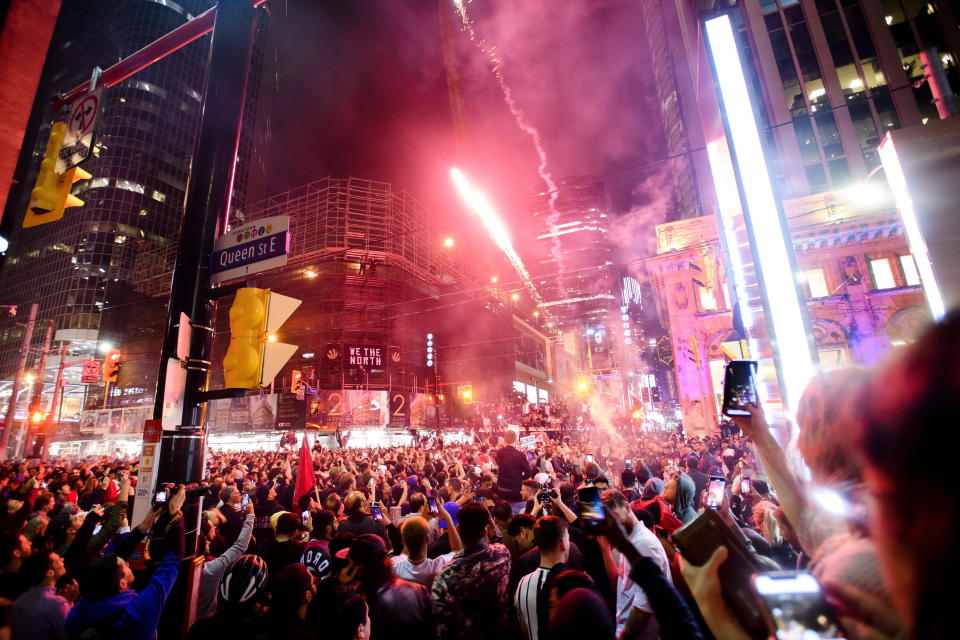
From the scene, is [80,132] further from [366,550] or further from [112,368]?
[366,550]

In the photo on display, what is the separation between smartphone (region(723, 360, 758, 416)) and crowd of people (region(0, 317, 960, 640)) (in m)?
0.06

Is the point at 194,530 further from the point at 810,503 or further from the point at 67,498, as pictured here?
the point at 67,498

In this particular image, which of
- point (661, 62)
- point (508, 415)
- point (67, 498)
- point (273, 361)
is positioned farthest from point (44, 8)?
point (661, 62)

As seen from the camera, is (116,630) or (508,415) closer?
(116,630)

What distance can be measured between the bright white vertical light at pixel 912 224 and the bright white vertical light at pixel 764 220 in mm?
2528

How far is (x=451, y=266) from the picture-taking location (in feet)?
175

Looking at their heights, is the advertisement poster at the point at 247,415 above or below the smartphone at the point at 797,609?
A: above

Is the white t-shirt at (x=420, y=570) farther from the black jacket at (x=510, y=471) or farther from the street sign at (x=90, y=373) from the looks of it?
the street sign at (x=90, y=373)

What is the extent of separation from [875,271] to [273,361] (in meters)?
38.1

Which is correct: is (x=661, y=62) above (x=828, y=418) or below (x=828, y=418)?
above

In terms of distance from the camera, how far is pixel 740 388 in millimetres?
2586

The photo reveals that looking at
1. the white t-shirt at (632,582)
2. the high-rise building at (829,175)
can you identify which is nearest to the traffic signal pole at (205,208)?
the white t-shirt at (632,582)

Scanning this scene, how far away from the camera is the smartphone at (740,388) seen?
101 inches

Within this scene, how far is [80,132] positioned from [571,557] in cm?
1005
